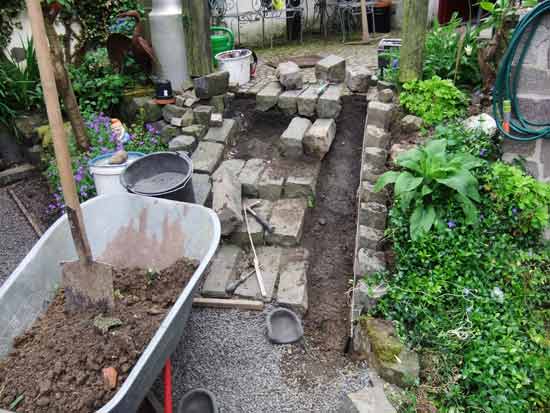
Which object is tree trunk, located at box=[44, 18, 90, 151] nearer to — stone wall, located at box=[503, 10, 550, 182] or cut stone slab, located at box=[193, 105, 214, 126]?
cut stone slab, located at box=[193, 105, 214, 126]

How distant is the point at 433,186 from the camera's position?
313 centimetres

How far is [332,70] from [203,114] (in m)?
1.48

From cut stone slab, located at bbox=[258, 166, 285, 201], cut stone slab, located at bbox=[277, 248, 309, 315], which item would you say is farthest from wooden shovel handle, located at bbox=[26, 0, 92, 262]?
cut stone slab, located at bbox=[258, 166, 285, 201]

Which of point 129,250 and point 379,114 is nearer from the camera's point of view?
point 129,250

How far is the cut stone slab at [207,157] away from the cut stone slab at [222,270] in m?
0.84

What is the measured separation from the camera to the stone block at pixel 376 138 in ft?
13.4

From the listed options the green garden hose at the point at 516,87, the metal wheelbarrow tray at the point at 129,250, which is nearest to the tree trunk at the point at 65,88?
the metal wheelbarrow tray at the point at 129,250

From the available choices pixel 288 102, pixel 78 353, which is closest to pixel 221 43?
pixel 288 102

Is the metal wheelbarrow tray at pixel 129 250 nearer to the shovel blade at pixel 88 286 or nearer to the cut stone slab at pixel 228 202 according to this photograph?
the shovel blade at pixel 88 286

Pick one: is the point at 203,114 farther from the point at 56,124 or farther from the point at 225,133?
the point at 56,124

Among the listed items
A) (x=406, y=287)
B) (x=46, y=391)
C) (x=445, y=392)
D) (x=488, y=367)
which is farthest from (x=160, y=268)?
(x=488, y=367)

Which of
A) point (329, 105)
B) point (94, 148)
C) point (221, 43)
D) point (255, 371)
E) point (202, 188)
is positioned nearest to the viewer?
point (255, 371)

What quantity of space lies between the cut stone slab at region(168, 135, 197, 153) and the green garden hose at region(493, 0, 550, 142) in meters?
2.65

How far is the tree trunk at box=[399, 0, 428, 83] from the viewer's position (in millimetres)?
4105
